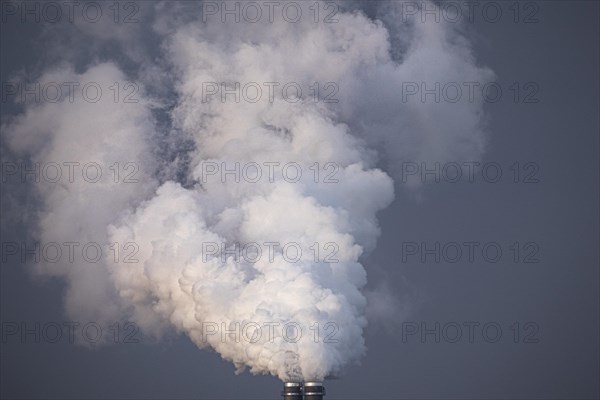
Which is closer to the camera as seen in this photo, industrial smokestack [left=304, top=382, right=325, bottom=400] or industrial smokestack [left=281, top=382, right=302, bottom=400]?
industrial smokestack [left=304, top=382, right=325, bottom=400]

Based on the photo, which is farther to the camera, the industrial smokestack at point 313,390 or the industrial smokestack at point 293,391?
the industrial smokestack at point 293,391

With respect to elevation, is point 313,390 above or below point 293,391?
below

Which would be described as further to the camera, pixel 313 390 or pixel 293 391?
pixel 293 391
